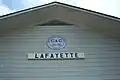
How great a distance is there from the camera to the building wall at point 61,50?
7.98m

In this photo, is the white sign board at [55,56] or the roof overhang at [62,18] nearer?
the roof overhang at [62,18]

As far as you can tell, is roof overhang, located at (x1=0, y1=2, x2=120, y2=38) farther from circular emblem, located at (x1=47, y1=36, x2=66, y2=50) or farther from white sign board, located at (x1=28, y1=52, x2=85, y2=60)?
white sign board, located at (x1=28, y1=52, x2=85, y2=60)

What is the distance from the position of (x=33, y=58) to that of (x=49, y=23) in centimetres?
124

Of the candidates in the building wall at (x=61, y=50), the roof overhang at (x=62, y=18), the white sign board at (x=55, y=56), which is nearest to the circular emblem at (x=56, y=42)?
the building wall at (x=61, y=50)

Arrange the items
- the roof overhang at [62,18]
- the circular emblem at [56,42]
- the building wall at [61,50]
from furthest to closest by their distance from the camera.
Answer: the circular emblem at [56,42], the building wall at [61,50], the roof overhang at [62,18]

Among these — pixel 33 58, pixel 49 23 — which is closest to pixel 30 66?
pixel 33 58

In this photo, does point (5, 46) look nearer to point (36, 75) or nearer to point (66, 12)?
point (36, 75)

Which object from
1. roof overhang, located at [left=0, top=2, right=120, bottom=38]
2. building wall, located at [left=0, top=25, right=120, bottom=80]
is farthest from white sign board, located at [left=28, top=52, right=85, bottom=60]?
roof overhang, located at [left=0, top=2, right=120, bottom=38]

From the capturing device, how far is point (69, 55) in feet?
26.7

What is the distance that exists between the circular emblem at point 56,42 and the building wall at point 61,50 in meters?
0.10

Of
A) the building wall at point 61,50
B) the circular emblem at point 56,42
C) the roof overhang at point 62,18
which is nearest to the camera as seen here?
the roof overhang at point 62,18

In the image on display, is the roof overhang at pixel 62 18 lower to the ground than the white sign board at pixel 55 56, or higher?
higher

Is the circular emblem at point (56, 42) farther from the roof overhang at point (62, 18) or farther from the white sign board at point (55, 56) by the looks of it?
the roof overhang at point (62, 18)

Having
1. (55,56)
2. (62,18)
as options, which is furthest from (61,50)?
(62,18)
